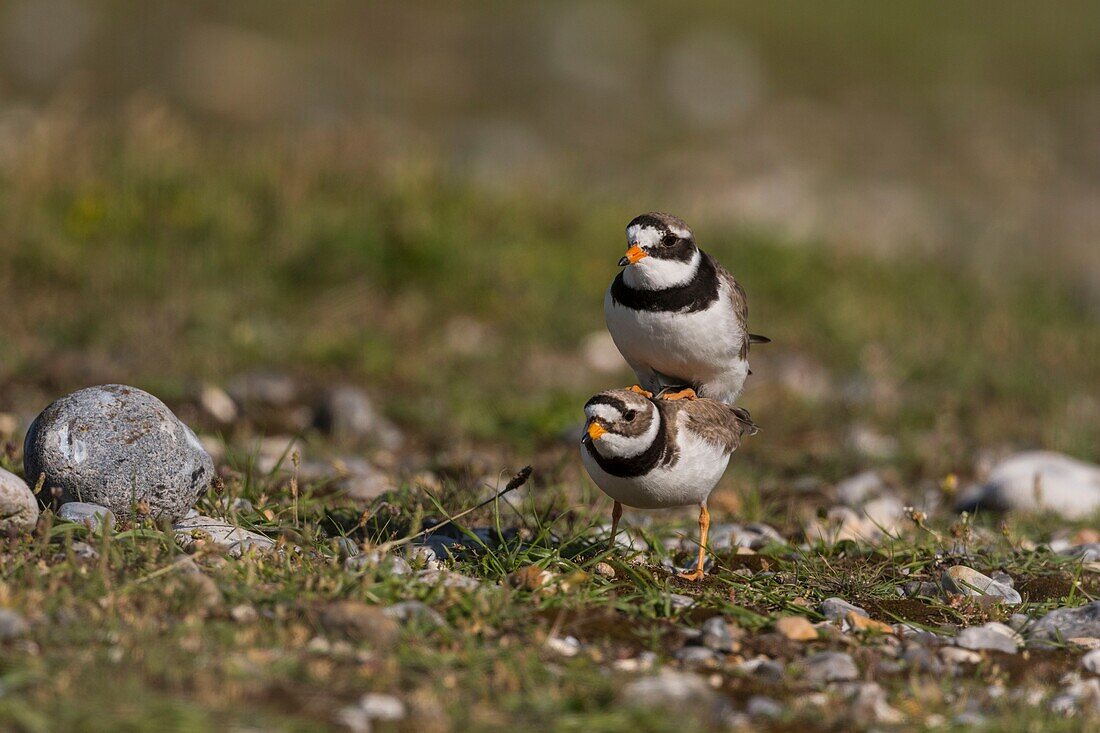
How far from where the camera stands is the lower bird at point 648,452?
16.4 feet

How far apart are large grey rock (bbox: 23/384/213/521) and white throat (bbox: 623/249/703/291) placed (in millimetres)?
1959

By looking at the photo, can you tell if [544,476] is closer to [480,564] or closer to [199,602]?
[480,564]

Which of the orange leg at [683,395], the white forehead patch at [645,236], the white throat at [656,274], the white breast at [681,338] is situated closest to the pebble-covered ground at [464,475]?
the orange leg at [683,395]

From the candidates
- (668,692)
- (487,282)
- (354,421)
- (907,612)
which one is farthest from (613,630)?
(487,282)

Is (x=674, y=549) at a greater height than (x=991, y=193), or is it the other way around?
(x=991, y=193)

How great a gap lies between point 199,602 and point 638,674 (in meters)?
1.38

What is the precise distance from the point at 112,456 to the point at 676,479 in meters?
2.11

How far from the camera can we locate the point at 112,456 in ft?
16.3

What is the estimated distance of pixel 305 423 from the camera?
8.16m

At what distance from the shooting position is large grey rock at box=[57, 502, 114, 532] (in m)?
4.70

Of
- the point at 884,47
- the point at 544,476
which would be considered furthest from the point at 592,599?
the point at 884,47

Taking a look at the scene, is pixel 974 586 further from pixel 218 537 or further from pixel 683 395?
pixel 218 537

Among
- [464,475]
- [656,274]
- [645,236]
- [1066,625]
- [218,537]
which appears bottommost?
[464,475]

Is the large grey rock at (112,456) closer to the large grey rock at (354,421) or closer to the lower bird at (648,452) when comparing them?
the lower bird at (648,452)
